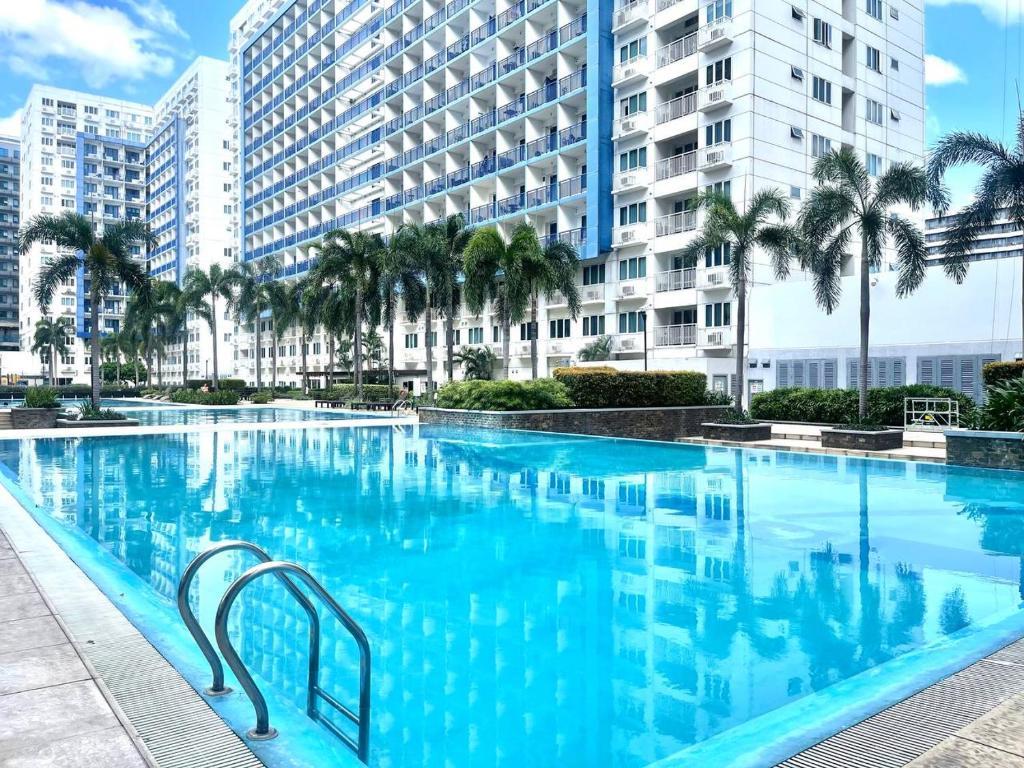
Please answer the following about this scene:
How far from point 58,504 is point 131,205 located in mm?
125388

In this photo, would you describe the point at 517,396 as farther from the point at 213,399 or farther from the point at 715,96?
the point at 213,399

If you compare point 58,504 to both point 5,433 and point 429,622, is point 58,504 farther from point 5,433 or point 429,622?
point 5,433

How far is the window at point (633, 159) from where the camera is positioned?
42.8 m

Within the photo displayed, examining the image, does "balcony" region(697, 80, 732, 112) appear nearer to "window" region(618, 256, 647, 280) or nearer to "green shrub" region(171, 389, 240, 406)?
"window" region(618, 256, 647, 280)

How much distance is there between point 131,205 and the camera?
121 metres

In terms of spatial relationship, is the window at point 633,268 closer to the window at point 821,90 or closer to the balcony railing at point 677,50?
the balcony railing at point 677,50

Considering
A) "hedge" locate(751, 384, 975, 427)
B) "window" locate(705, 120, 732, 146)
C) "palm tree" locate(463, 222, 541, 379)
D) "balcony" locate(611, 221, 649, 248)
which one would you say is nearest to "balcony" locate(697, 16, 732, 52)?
"window" locate(705, 120, 732, 146)

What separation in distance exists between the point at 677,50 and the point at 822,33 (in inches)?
315

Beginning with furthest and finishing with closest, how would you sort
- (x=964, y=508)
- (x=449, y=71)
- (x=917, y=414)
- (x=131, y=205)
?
(x=131, y=205), (x=449, y=71), (x=917, y=414), (x=964, y=508)

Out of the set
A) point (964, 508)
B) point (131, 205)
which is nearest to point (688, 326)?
point (964, 508)

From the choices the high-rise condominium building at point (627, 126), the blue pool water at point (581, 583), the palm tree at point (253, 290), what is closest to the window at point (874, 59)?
the high-rise condominium building at point (627, 126)

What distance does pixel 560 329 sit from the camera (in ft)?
156

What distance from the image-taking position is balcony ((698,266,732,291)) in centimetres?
3762

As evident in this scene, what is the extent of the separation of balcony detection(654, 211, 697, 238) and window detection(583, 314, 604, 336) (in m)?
6.13
